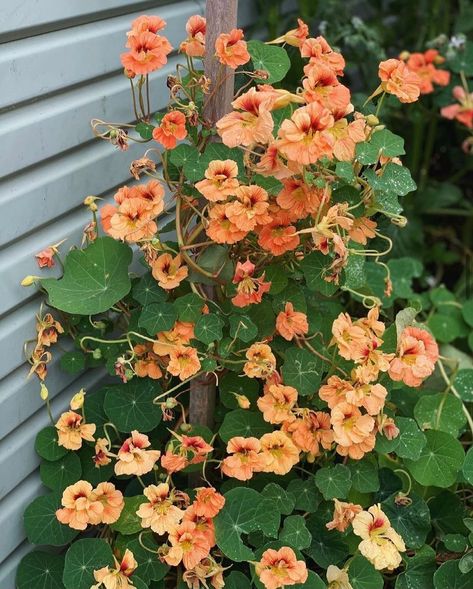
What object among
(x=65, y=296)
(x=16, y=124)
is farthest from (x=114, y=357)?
(x=16, y=124)

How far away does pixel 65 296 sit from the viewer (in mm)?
1437

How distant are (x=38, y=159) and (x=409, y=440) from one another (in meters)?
0.90

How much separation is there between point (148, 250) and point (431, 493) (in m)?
0.85

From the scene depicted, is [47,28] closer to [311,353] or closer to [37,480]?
[311,353]

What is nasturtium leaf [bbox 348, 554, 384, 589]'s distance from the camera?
1.39 metres

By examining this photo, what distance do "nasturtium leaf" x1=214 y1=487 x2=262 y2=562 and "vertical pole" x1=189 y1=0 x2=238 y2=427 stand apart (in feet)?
0.72

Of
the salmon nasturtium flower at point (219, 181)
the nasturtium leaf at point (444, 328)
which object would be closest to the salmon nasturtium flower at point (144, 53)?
the salmon nasturtium flower at point (219, 181)

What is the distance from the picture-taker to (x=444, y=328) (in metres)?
2.12

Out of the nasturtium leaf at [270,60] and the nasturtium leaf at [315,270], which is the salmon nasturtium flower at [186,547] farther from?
the nasturtium leaf at [270,60]

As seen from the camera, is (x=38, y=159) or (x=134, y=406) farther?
(x=134, y=406)

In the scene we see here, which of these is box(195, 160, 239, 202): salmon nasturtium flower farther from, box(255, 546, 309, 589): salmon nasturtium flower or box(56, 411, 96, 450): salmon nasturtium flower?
box(255, 546, 309, 589): salmon nasturtium flower

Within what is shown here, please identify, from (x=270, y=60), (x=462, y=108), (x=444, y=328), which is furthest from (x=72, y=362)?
(x=462, y=108)

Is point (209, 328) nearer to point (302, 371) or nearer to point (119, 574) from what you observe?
point (302, 371)

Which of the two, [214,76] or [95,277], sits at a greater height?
[214,76]
